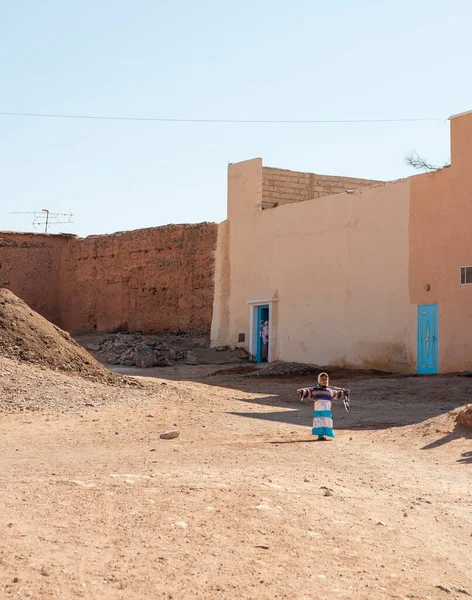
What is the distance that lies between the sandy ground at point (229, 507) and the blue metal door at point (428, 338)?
7.18 metres

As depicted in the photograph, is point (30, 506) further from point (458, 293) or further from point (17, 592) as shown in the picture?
point (458, 293)

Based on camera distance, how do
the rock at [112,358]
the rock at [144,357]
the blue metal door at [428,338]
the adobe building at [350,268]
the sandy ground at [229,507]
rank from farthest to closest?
the rock at [112,358] → the rock at [144,357] → the blue metal door at [428,338] → the adobe building at [350,268] → the sandy ground at [229,507]

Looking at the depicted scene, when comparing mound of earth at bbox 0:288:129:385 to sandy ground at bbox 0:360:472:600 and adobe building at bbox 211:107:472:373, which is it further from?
adobe building at bbox 211:107:472:373

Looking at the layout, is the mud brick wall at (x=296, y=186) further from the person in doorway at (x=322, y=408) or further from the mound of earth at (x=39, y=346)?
the person in doorway at (x=322, y=408)

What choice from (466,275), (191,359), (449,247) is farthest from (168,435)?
(191,359)

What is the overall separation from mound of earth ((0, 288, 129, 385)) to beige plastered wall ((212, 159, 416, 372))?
7.90m

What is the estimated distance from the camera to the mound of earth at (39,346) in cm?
1394

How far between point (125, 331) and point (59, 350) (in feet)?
50.0

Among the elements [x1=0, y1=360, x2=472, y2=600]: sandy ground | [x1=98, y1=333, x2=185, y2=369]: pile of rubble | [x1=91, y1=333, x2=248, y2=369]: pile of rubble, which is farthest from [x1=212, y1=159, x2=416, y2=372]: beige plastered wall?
[x1=0, y1=360, x2=472, y2=600]: sandy ground

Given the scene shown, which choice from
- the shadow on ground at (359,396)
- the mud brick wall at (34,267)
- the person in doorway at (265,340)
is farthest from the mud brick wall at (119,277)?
the shadow on ground at (359,396)

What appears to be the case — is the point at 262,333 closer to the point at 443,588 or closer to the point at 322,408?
the point at 322,408

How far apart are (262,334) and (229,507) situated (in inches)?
765

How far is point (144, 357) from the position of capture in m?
23.0

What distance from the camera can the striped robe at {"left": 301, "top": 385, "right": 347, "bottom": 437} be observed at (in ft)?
32.4
